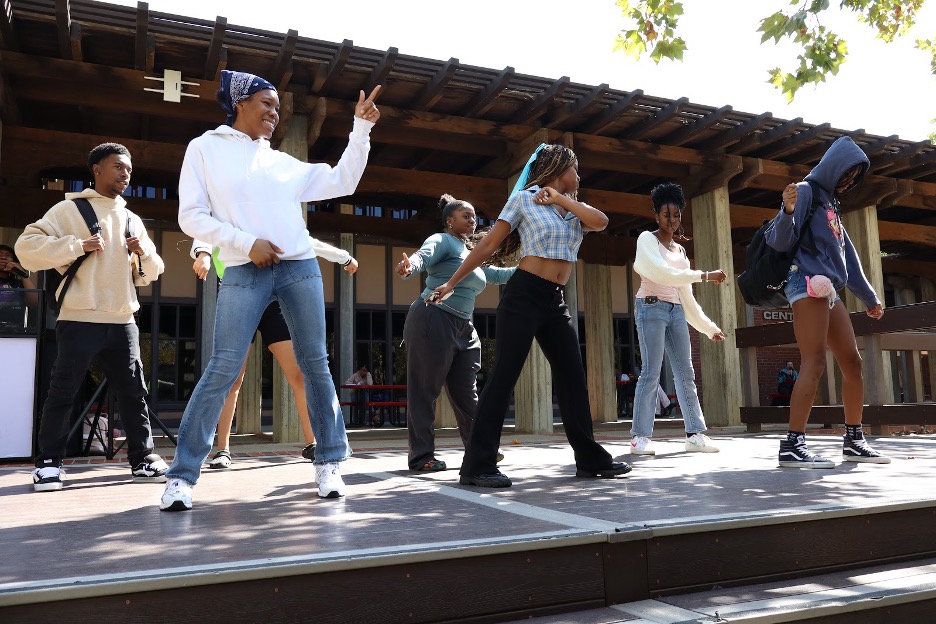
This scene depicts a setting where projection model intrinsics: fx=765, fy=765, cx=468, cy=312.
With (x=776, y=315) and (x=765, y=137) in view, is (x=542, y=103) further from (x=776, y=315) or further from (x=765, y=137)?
(x=776, y=315)

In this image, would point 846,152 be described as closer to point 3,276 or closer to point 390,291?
point 3,276

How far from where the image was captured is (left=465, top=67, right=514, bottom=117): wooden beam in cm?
807

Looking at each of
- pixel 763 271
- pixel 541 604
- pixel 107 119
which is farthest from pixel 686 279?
pixel 107 119

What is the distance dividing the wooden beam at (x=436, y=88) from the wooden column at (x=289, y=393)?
4.15 feet

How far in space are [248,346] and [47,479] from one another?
5.04ft

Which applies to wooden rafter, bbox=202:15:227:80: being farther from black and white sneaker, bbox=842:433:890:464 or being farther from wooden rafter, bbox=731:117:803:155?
wooden rafter, bbox=731:117:803:155

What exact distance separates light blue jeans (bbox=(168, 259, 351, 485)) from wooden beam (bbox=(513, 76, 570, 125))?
570 cm

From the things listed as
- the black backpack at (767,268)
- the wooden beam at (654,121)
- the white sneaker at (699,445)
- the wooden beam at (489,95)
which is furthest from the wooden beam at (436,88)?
the white sneaker at (699,445)

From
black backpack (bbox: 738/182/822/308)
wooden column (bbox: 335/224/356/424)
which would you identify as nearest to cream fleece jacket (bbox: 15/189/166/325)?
black backpack (bbox: 738/182/822/308)

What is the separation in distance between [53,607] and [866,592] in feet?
7.29

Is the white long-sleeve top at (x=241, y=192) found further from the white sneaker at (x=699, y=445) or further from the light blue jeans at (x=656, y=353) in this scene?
the white sneaker at (x=699, y=445)

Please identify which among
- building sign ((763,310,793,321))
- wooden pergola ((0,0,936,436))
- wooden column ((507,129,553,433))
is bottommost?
wooden column ((507,129,553,433))

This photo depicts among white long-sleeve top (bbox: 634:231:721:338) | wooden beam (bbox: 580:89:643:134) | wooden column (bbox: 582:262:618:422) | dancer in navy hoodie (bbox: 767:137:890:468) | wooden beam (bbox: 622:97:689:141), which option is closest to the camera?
dancer in navy hoodie (bbox: 767:137:890:468)

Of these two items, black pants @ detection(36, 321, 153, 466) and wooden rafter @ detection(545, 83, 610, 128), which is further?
wooden rafter @ detection(545, 83, 610, 128)
